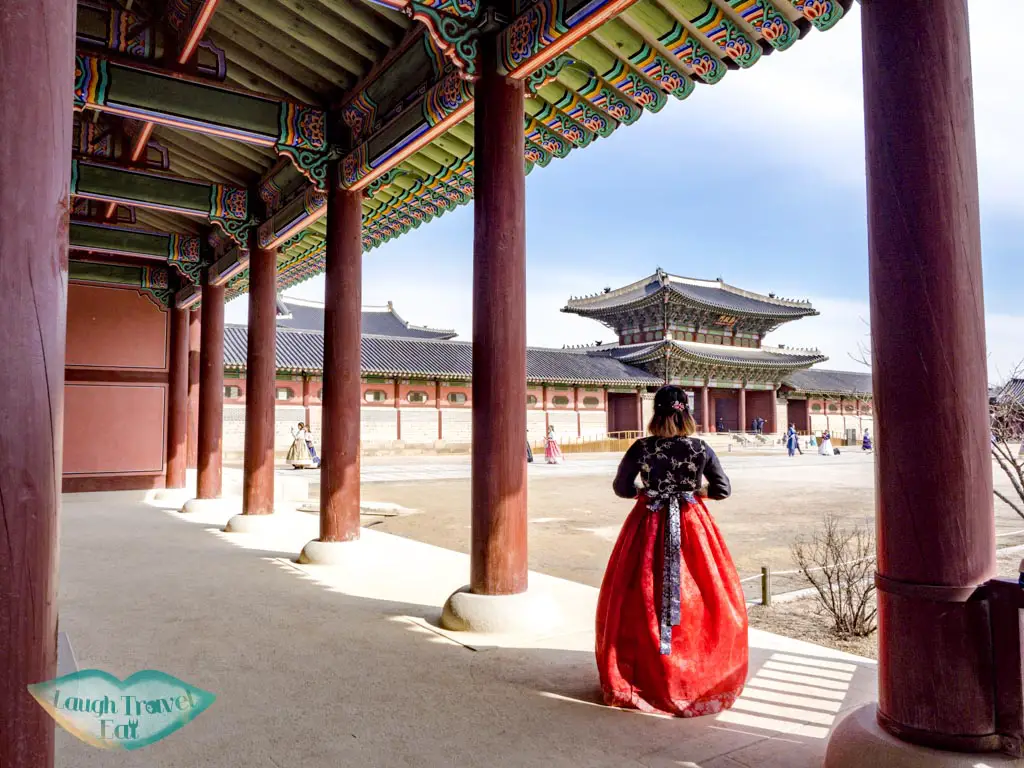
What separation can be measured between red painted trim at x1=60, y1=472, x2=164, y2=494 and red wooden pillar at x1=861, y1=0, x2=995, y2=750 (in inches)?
494

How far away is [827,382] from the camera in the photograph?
4319 centimetres

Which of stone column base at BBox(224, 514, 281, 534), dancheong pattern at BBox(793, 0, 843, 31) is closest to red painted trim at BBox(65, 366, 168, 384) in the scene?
stone column base at BBox(224, 514, 281, 534)

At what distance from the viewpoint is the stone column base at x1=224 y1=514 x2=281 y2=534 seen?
299 inches

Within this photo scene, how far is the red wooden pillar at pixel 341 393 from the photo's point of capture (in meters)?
5.84

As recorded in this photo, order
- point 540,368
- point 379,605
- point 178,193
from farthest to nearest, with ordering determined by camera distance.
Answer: point 540,368, point 178,193, point 379,605

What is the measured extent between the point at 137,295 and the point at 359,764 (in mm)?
11898

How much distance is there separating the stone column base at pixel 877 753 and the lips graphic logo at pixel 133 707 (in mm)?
1818

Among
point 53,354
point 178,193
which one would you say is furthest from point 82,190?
point 53,354

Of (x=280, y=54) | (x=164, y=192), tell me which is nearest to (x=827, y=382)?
(x=164, y=192)

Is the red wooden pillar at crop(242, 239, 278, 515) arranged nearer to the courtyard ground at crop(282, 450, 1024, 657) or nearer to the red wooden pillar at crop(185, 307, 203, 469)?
the courtyard ground at crop(282, 450, 1024, 657)

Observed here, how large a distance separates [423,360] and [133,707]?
27373 millimetres

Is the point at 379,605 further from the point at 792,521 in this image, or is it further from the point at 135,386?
the point at 135,386

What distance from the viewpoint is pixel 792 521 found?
9.80 metres

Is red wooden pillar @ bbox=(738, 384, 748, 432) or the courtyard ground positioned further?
red wooden pillar @ bbox=(738, 384, 748, 432)
